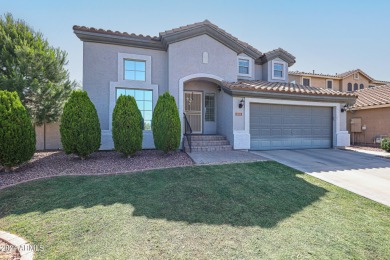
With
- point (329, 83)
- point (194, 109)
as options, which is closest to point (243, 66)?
point (194, 109)

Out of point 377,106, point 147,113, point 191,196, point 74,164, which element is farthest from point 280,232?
point 377,106

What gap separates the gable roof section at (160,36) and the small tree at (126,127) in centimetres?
376

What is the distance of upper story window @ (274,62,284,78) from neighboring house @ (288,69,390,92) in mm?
8172

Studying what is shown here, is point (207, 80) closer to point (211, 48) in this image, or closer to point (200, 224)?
point (211, 48)

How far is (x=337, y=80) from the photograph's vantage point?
76.4ft

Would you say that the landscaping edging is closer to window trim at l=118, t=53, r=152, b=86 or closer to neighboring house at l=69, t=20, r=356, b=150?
neighboring house at l=69, t=20, r=356, b=150

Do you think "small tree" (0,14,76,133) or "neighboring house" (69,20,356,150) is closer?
"neighboring house" (69,20,356,150)

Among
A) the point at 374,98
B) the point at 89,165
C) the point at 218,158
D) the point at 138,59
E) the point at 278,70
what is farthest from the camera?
the point at 374,98

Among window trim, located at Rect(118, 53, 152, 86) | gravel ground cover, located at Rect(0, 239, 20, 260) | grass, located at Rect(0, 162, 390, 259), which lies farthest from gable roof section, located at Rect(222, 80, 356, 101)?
gravel ground cover, located at Rect(0, 239, 20, 260)

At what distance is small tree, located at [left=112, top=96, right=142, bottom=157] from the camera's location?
773 centimetres

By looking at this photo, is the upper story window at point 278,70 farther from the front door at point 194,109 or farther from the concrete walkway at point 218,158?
the concrete walkway at point 218,158

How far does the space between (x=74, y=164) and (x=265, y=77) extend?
1227 centimetres

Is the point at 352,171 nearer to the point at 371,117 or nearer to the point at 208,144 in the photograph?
the point at 208,144

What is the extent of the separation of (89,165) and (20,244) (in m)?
→ 4.29
